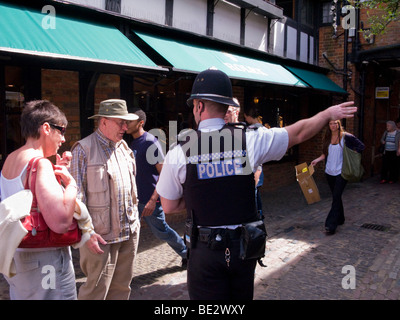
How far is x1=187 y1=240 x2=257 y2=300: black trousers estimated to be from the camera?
2412 millimetres

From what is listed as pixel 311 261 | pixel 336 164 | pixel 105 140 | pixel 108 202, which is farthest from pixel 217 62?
pixel 108 202

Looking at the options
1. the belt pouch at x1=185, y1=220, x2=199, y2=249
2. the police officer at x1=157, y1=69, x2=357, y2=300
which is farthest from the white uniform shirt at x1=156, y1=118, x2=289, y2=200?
the belt pouch at x1=185, y1=220, x2=199, y2=249

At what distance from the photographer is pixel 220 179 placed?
2.36 metres

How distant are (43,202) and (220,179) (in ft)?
3.42

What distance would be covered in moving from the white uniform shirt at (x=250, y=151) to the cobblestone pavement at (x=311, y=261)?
2091 millimetres

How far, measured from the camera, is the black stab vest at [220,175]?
2371mm

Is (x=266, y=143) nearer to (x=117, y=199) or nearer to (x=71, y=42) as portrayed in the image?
(x=117, y=199)

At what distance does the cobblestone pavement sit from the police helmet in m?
2.50

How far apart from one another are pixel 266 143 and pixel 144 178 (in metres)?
2.54

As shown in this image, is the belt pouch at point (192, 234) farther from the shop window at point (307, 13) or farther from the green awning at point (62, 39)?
the shop window at point (307, 13)

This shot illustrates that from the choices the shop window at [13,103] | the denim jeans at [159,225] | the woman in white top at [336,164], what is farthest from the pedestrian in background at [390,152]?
the shop window at [13,103]

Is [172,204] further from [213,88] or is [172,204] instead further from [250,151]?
[213,88]

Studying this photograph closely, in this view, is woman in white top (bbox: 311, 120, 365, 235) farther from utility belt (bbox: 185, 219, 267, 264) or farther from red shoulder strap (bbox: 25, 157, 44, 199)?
red shoulder strap (bbox: 25, 157, 44, 199)
